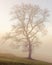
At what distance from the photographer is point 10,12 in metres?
4.68

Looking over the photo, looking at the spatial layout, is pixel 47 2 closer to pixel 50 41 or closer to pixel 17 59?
pixel 50 41

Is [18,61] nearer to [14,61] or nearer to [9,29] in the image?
[14,61]

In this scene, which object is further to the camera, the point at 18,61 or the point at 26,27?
the point at 26,27

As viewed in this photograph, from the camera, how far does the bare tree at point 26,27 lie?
464cm

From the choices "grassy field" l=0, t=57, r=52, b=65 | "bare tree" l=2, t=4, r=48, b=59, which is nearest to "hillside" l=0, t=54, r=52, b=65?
"grassy field" l=0, t=57, r=52, b=65

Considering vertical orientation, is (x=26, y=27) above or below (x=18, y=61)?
above

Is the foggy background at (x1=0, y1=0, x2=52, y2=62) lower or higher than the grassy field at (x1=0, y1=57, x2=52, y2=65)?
higher

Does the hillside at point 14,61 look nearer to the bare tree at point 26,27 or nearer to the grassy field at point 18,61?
the grassy field at point 18,61

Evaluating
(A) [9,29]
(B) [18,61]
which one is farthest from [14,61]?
(A) [9,29]

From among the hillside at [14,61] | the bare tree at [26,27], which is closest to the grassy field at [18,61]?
the hillside at [14,61]

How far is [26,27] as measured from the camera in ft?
15.2

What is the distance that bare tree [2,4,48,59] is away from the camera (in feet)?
15.2

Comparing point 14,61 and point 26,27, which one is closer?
point 14,61

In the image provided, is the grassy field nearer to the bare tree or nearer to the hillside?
the hillside
